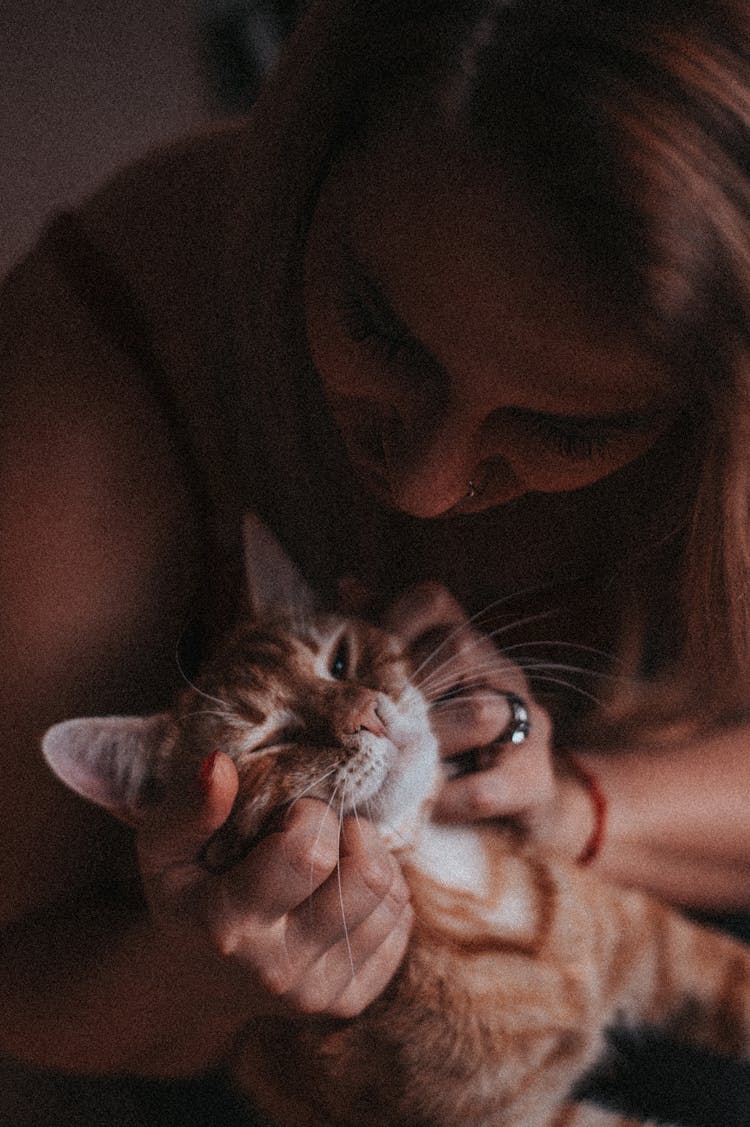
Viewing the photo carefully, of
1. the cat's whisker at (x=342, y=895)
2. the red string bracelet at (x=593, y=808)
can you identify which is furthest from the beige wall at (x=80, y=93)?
the red string bracelet at (x=593, y=808)

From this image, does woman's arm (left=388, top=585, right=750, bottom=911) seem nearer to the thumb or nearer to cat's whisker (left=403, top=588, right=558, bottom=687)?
cat's whisker (left=403, top=588, right=558, bottom=687)

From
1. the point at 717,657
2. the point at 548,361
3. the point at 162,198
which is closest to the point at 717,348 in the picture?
the point at 548,361

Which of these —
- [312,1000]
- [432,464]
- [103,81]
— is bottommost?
[312,1000]

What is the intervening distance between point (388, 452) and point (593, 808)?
0.40 metres

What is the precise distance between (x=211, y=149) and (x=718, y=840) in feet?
2.47

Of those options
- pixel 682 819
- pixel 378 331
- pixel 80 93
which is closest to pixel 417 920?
pixel 682 819

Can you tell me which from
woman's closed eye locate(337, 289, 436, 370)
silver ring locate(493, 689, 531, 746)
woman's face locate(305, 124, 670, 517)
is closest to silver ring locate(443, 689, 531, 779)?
silver ring locate(493, 689, 531, 746)

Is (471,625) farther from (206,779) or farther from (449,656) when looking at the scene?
(206,779)

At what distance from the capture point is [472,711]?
70 cm

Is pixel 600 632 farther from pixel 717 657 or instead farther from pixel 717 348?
pixel 717 348

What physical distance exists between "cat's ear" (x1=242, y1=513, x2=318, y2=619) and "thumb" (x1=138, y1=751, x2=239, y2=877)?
0.20 metres

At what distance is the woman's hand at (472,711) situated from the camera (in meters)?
0.70

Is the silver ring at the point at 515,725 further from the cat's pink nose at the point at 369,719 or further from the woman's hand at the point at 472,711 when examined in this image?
the cat's pink nose at the point at 369,719

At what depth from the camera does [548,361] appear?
465 mm
